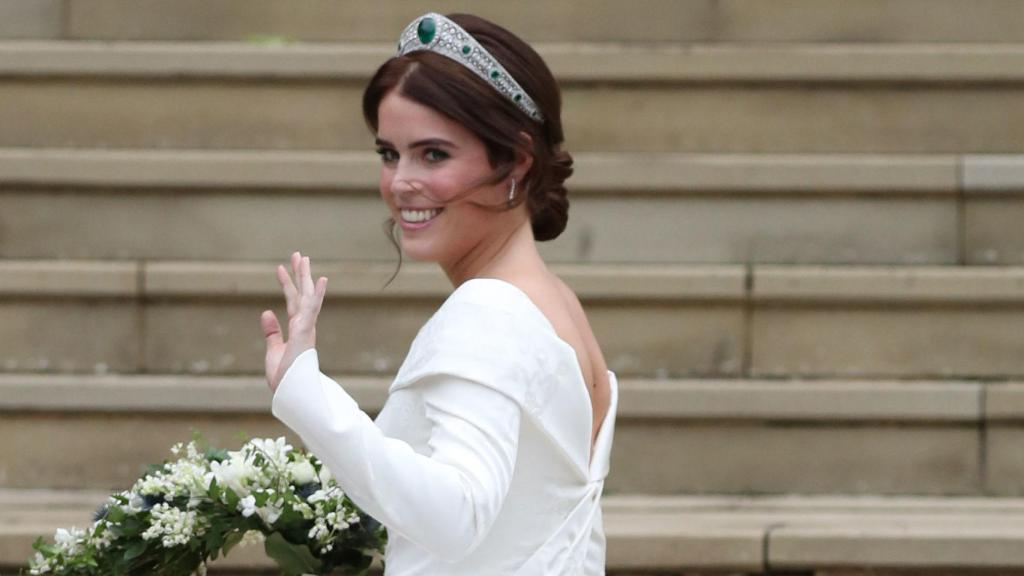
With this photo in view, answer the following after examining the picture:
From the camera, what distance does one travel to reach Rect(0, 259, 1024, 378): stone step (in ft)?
20.4

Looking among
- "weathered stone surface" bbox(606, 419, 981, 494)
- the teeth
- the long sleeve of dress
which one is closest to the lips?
the teeth

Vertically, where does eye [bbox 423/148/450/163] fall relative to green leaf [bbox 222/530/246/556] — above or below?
above

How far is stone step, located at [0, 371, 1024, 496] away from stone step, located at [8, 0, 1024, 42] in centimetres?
153

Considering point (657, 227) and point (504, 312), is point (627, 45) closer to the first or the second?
point (657, 227)

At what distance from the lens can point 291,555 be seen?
303 centimetres

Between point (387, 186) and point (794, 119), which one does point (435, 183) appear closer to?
point (387, 186)

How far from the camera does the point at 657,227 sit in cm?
648

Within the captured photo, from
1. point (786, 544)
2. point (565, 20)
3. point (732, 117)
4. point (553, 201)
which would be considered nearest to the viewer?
point (553, 201)

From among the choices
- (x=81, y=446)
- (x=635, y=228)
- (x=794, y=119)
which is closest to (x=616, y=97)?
(x=635, y=228)

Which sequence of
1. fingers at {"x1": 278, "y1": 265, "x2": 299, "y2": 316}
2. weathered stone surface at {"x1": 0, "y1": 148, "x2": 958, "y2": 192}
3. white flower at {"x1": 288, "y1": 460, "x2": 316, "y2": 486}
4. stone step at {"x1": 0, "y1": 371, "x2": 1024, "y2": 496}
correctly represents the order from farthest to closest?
weathered stone surface at {"x1": 0, "y1": 148, "x2": 958, "y2": 192}
stone step at {"x1": 0, "y1": 371, "x2": 1024, "y2": 496}
white flower at {"x1": 288, "y1": 460, "x2": 316, "y2": 486}
fingers at {"x1": 278, "y1": 265, "x2": 299, "y2": 316}

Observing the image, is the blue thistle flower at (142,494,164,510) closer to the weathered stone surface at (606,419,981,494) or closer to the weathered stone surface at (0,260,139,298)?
the weathered stone surface at (606,419,981,494)

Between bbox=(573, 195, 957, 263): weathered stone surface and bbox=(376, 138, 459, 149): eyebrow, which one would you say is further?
bbox=(573, 195, 957, 263): weathered stone surface

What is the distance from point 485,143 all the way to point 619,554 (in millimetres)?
2987

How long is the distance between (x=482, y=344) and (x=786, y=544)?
3120 mm
